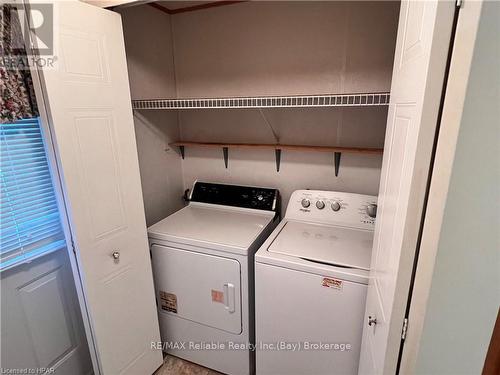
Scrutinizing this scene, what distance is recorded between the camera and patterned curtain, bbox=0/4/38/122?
1.18 meters

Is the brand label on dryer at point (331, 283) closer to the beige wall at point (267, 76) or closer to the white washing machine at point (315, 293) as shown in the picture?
the white washing machine at point (315, 293)

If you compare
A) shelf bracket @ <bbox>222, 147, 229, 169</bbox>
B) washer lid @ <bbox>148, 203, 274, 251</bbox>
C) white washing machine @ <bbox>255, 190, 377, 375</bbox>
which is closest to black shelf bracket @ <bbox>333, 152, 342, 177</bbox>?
white washing machine @ <bbox>255, 190, 377, 375</bbox>

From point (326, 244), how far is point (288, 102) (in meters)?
0.87

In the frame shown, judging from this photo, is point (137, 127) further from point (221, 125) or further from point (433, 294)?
point (433, 294)

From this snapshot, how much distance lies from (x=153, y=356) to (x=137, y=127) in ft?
5.31

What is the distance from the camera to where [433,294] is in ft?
2.09

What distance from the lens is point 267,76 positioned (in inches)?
81.1

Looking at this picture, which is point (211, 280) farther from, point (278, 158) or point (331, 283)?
point (278, 158)

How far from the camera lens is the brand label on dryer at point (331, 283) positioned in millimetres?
1406

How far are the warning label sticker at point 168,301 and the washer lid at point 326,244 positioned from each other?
2.74ft

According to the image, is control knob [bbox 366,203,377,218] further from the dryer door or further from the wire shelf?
the dryer door

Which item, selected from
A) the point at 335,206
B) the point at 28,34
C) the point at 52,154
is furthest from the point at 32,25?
the point at 335,206

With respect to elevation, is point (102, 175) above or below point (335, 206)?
above

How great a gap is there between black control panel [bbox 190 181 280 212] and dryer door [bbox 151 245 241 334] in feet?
2.03
